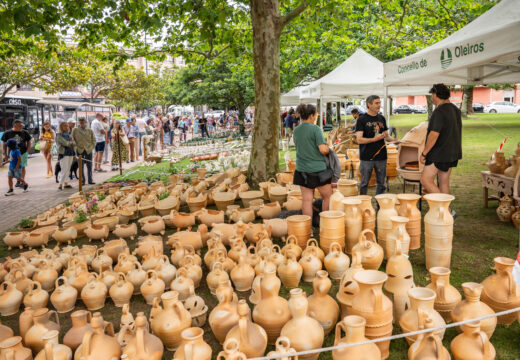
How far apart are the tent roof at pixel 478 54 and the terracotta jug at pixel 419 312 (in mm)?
2486

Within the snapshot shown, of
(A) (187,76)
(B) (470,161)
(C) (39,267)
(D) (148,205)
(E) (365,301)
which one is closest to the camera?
(E) (365,301)

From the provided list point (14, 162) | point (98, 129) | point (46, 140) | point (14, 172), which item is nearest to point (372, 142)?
point (14, 162)

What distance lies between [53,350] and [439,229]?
3.08 metres

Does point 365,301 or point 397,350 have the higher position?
point 365,301

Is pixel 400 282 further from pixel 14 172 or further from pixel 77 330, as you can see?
pixel 14 172

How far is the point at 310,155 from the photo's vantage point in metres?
4.54

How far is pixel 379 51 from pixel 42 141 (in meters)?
14.7

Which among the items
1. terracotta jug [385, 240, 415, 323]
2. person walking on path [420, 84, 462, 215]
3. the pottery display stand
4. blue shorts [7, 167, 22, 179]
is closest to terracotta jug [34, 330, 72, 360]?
terracotta jug [385, 240, 415, 323]

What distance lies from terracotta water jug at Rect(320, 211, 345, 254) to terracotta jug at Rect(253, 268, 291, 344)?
1317 mm

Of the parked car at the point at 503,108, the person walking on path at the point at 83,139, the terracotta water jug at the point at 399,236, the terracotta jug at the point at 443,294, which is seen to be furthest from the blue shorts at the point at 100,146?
the parked car at the point at 503,108

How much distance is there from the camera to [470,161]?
33.6 feet

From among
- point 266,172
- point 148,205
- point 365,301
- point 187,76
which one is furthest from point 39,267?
point 187,76

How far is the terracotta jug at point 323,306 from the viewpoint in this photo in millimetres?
2689

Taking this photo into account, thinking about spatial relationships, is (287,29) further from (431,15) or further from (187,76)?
(187,76)
